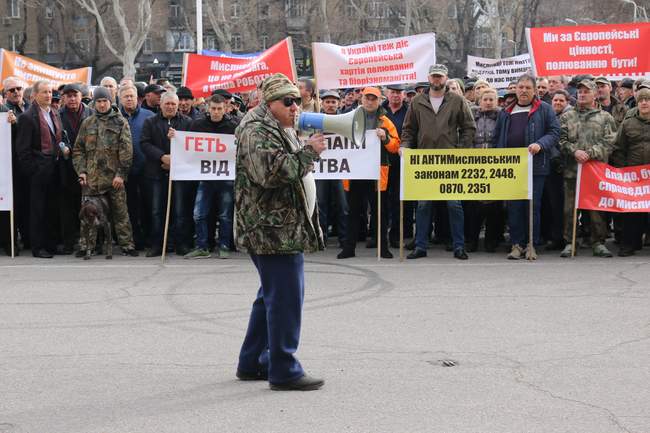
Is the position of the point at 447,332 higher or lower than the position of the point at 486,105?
lower

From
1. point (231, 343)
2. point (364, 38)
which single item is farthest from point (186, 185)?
point (364, 38)

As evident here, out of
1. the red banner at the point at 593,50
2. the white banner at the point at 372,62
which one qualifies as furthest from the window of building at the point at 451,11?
the white banner at the point at 372,62

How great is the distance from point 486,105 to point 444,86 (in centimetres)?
78

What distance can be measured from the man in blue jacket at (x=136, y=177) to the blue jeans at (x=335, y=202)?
2130mm

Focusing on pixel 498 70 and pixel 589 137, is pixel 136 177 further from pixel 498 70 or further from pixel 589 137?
pixel 498 70

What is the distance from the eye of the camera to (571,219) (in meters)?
13.0

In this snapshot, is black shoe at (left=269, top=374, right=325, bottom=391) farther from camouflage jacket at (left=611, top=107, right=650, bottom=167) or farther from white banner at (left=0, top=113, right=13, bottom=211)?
white banner at (left=0, top=113, right=13, bottom=211)

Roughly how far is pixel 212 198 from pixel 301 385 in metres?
6.99

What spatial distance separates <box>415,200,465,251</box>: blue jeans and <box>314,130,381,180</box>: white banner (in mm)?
672

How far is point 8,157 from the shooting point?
44.1 ft

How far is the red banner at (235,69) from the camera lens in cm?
1441

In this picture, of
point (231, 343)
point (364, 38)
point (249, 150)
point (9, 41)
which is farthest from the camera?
point (9, 41)

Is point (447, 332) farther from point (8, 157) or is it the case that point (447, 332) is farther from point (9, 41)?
point (9, 41)

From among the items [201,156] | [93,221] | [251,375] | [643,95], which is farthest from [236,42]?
[251,375]
